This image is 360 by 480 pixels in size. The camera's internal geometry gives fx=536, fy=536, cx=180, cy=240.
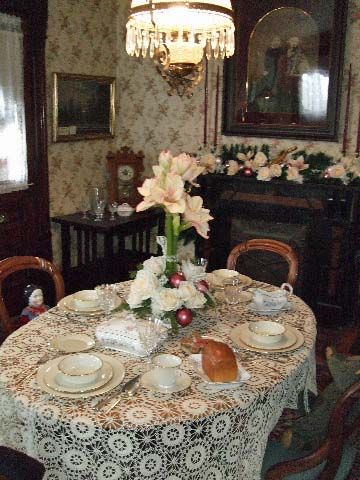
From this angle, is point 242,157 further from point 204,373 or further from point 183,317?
point 204,373

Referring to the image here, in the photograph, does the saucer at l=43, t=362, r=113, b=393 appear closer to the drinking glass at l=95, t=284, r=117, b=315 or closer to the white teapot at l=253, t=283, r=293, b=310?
the drinking glass at l=95, t=284, r=117, b=315

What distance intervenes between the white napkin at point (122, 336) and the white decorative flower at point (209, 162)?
2670 millimetres

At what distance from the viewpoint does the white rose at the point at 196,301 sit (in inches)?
81.7

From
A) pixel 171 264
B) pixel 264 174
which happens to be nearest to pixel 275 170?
pixel 264 174

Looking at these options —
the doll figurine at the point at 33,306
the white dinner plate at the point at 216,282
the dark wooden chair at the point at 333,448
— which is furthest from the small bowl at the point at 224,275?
the dark wooden chair at the point at 333,448

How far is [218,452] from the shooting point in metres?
1.62

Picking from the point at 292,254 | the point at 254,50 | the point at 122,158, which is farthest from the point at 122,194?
the point at 292,254

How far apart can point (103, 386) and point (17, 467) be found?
49cm

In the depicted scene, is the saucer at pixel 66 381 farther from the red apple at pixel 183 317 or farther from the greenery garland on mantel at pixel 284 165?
the greenery garland on mantel at pixel 284 165

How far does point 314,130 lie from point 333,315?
1483mm

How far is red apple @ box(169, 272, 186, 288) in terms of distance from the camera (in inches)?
81.9

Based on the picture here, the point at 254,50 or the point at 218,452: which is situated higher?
the point at 254,50

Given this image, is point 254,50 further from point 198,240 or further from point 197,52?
point 197,52

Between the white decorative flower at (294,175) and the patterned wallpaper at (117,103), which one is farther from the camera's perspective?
the patterned wallpaper at (117,103)
